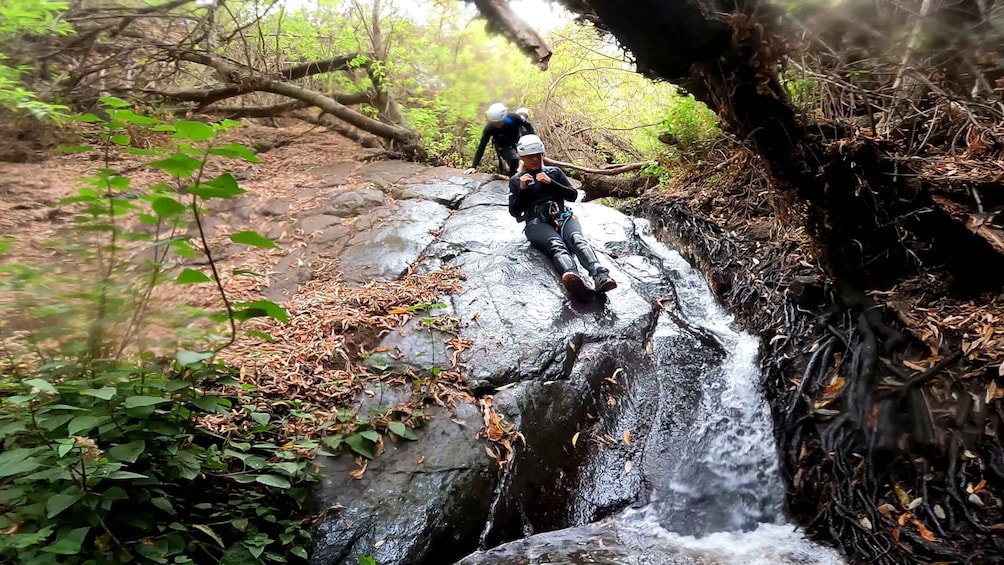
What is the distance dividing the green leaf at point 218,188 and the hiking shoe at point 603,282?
3.64m

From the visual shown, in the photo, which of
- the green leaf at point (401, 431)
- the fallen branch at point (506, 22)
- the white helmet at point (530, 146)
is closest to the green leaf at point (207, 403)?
the green leaf at point (401, 431)

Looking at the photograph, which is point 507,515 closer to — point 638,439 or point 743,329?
point 638,439

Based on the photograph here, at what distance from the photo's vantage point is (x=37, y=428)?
75.6 inches

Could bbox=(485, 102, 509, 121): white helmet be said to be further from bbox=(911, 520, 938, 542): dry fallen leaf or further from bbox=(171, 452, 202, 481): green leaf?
bbox=(911, 520, 938, 542): dry fallen leaf

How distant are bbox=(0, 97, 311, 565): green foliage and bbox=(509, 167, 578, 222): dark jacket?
376 cm

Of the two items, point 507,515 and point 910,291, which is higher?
point 910,291

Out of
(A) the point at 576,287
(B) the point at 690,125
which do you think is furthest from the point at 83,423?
(B) the point at 690,125

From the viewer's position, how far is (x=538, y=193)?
5.62m

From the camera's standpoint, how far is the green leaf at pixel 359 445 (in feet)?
10.0

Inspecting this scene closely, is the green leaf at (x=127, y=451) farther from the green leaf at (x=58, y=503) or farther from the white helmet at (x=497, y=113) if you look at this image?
the white helmet at (x=497, y=113)

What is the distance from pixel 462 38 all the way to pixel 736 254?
7.67m

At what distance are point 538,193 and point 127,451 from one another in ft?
14.6

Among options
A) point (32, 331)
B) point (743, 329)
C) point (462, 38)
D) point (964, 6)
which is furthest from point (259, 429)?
point (462, 38)

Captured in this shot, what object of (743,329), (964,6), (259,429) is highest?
(964,6)
